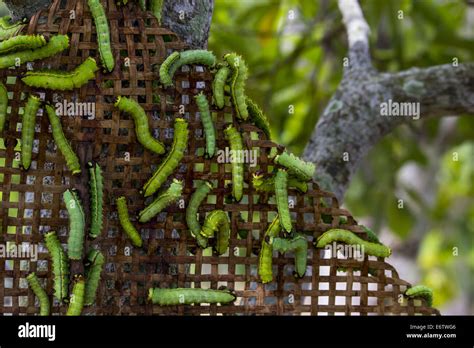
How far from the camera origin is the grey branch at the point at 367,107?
1963mm

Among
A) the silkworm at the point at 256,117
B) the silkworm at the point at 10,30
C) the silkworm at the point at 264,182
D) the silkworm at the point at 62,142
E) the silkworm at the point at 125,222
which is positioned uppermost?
the silkworm at the point at 10,30

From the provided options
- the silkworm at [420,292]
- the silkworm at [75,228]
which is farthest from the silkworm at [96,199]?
the silkworm at [420,292]

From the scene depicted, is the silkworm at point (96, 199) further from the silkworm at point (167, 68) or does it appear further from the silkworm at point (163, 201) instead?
the silkworm at point (167, 68)

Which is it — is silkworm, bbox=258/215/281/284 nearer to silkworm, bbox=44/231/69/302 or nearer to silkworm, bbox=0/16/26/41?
silkworm, bbox=44/231/69/302

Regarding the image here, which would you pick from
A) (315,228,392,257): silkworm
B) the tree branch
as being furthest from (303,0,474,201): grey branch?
(315,228,392,257): silkworm

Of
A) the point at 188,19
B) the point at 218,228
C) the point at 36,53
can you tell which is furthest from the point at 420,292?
the point at 36,53

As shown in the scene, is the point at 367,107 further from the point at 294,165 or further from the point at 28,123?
the point at 28,123

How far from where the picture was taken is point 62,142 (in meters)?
1.33

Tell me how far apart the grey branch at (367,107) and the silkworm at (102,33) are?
76 centimetres

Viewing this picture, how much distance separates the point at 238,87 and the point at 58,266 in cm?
47

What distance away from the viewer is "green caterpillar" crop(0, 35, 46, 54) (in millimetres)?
1304
